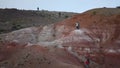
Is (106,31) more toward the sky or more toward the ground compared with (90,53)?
more toward the sky

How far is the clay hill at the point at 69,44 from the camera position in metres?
32.3

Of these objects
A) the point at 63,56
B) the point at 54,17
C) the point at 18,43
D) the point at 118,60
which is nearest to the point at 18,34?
the point at 18,43

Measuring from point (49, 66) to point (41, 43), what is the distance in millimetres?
5128

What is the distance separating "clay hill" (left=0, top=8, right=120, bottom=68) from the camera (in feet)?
106

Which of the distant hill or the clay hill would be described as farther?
the distant hill

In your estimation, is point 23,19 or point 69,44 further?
point 23,19

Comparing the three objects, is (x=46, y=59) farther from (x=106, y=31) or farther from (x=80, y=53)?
(x=106, y=31)

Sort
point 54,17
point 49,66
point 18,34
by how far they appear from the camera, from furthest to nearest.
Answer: point 54,17 < point 18,34 < point 49,66

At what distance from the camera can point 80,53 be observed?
3372 centimetres

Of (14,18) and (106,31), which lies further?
(14,18)

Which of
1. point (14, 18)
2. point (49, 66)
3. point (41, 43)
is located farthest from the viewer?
point (14, 18)

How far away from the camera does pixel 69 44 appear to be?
113 feet

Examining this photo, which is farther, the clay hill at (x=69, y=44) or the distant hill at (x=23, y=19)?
the distant hill at (x=23, y=19)

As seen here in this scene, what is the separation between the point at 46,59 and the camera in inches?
1260
